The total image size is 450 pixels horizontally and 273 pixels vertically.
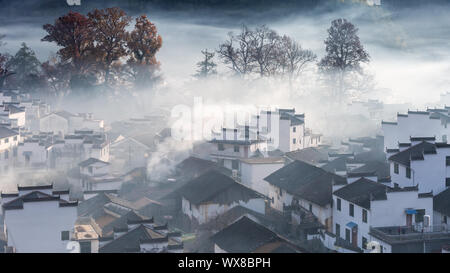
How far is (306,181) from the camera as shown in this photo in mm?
21938

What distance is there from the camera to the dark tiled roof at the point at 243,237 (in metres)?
15.0

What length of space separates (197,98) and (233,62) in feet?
14.7

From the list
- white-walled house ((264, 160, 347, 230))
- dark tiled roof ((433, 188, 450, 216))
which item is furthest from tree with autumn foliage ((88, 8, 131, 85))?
dark tiled roof ((433, 188, 450, 216))

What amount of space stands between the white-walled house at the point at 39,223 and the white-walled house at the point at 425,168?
11.2m

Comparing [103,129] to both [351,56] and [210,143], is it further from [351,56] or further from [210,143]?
[351,56]

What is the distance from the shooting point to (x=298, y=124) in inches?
1267

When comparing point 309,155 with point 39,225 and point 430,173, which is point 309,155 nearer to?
point 430,173

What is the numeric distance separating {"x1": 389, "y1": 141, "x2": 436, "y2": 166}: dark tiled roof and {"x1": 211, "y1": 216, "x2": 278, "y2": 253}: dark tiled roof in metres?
6.56

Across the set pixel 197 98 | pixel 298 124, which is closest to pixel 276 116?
pixel 298 124

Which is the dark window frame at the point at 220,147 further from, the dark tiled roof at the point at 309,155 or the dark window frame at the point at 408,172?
the dark window frame at the point at 408,172

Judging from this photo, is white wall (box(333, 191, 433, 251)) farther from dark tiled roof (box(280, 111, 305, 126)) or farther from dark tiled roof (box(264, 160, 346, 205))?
dark tiled roof (box(280, 111, 305, 126))

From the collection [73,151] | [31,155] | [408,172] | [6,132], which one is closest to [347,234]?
[408,172]

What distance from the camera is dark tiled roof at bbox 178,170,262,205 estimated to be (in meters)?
20.8

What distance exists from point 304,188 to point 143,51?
22782 mm
